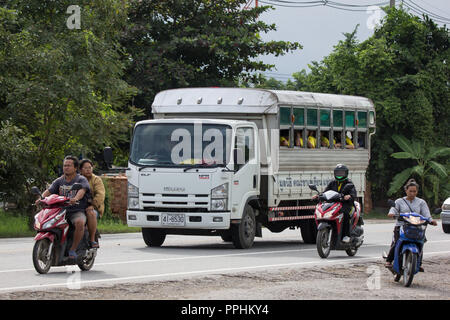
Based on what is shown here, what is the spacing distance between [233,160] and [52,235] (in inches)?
224

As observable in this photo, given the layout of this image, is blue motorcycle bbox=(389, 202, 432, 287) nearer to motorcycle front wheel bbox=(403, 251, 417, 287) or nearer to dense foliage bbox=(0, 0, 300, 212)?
motorcycle front wheel bbox=(403, 251, 417, 287)

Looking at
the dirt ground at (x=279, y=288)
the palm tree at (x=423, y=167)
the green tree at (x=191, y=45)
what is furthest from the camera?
the palm tree at (x=423, y=167)

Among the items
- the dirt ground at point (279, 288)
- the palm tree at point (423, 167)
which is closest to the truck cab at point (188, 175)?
the dirt ground at point (279, 288)

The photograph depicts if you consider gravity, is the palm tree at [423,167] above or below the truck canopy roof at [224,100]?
below

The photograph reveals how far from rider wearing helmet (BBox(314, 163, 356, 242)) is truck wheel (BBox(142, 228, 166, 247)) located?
12.5 feet

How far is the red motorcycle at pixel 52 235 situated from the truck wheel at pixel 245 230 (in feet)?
18.0

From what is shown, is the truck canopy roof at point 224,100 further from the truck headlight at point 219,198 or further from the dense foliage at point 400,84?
the dense foliage at point 400,84

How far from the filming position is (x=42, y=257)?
13.3 meters

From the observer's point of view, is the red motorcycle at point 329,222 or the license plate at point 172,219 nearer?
the red motorcycle at point 329,222

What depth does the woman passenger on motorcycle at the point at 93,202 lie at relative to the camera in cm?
1377

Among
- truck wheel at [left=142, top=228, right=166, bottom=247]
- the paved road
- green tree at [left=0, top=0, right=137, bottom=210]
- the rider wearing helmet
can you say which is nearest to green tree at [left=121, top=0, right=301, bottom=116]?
green tree at [left=0, top=0, right=137, bottom=210]

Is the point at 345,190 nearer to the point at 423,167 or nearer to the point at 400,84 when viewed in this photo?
the point at 423,167

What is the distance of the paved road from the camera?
511 inches

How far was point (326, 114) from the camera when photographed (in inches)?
845
